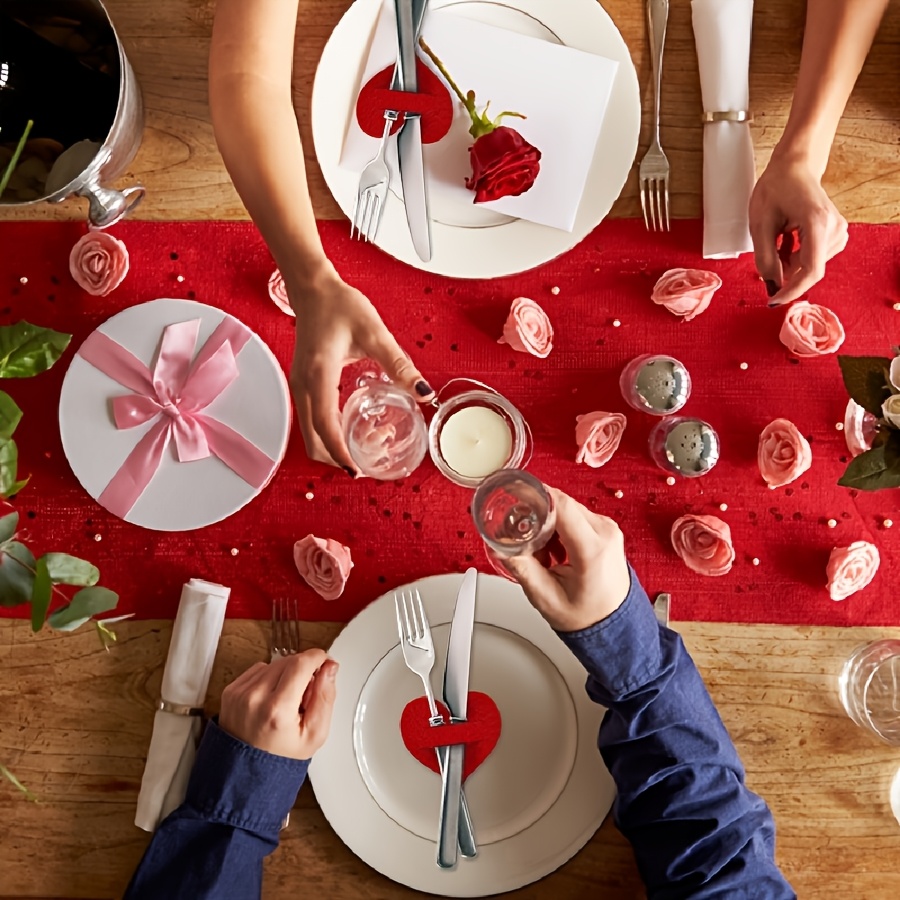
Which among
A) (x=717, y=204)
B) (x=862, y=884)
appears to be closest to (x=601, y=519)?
(x=717, y=204)

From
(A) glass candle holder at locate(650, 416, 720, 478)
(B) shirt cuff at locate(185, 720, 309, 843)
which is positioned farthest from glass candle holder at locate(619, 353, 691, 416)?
(B) shirt cuff at locate(185, 720, 309, 843)

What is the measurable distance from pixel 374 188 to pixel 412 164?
0.06 metres

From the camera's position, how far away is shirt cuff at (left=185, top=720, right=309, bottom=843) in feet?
3.19

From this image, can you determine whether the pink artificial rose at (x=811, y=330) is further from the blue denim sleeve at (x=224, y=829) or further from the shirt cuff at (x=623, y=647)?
the blue denim sleeve at (x=224, y=829)

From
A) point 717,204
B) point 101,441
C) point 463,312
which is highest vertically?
point 717,204

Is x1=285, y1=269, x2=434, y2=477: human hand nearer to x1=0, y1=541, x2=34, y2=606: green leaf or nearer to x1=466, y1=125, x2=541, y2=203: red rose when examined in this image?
x1=466, y1=125, x2=541, y2=203: red rose

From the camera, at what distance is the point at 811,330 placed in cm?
106

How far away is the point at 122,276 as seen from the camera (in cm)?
110

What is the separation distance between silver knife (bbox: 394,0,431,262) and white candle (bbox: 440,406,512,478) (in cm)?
21

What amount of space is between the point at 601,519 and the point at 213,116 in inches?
27.3

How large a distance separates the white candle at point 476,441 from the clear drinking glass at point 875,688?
1.71ft

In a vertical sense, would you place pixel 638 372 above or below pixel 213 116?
below

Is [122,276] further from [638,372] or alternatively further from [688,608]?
[688,608]

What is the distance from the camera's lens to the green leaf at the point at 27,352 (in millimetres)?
819
